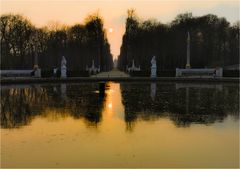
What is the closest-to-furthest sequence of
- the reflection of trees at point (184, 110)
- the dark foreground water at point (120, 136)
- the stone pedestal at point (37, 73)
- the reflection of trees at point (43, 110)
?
the dark foreground water at point (120, 136) → the reflection of trees at point (43, 110) → the reflection of trees at point (184, 110) → the stone pedestal at point (37, 73)

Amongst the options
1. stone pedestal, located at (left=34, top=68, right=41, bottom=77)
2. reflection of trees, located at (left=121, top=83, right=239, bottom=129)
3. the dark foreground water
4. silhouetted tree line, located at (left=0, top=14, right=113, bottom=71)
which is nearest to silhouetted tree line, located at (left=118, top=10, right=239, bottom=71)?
silhouetted tree line, located at (left=0, top=14, right=113, bottom=71)

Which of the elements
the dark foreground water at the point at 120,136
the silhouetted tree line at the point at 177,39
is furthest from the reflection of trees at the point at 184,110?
the silhouetted tree line at the point at 177,39

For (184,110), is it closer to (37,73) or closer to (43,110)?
(43,110)

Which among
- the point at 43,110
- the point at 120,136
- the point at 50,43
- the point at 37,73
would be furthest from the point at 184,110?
the point at 50,43

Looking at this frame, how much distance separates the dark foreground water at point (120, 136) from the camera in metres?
8.37

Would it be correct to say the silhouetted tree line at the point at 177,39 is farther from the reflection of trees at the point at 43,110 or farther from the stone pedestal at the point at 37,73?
the reflection of trees at the point at 43,110

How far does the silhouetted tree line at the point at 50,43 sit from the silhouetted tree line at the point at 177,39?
6.39m

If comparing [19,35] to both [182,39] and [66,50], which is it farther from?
[182,39]

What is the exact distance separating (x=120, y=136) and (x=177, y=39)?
178 feet

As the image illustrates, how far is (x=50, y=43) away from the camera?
74375 millimetres

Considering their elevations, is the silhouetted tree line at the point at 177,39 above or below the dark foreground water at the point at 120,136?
above

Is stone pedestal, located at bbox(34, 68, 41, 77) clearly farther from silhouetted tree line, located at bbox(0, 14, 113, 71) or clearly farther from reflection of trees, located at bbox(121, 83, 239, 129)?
reflection of trees, located at bbox(121, 83, 239, 129)

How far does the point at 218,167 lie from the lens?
785 centimetres

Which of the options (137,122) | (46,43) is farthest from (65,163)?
(46,43)
